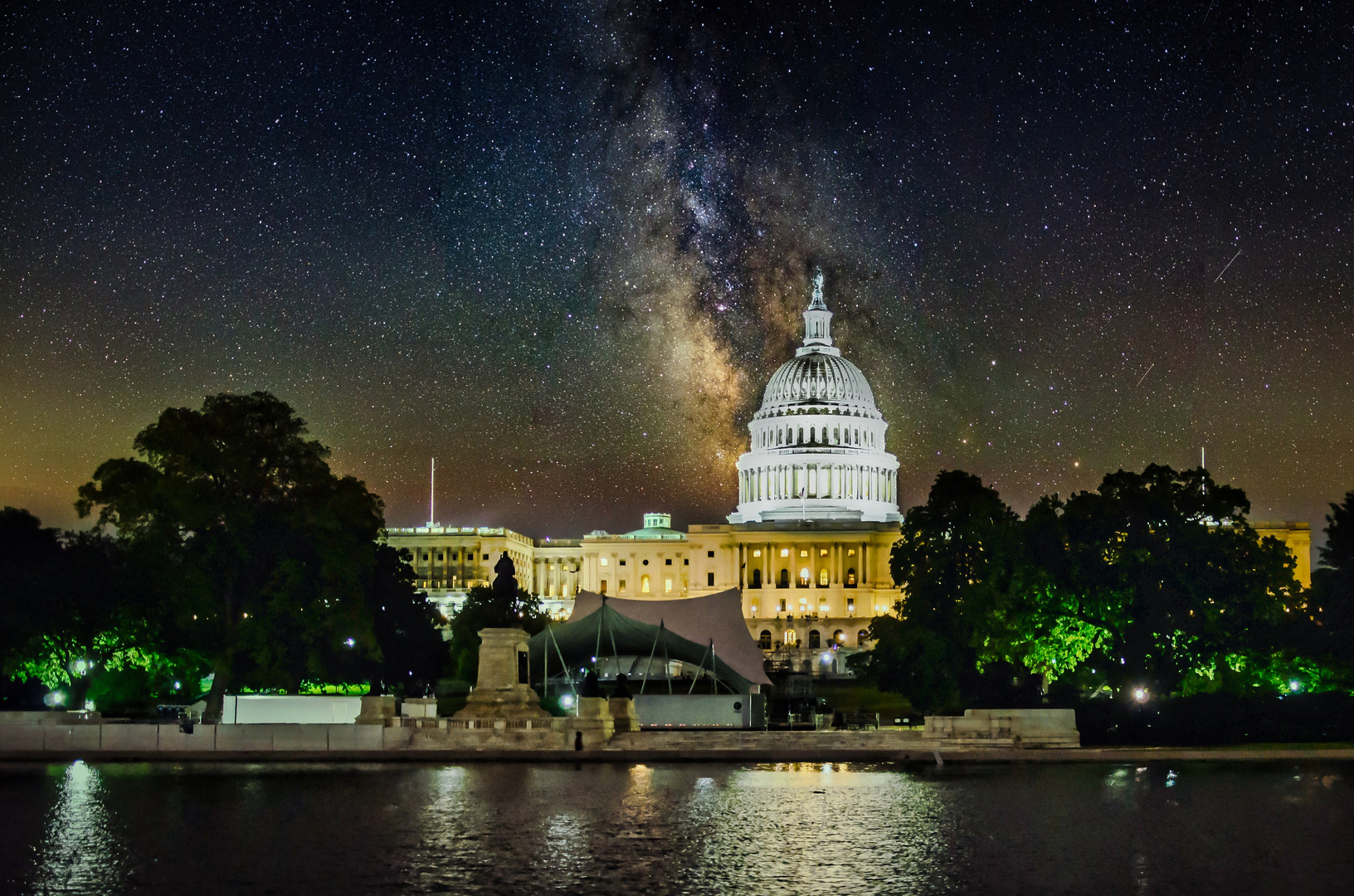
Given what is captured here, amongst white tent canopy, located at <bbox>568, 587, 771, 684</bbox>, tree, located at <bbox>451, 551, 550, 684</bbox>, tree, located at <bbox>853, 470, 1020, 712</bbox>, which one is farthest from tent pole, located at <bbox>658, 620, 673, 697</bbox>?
tree, located at <bbox>853, 470, 1020, 712</bbox>

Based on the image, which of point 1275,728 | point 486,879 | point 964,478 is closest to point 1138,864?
point 486,879

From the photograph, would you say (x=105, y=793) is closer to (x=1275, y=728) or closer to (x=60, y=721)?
(x=60, y=721)

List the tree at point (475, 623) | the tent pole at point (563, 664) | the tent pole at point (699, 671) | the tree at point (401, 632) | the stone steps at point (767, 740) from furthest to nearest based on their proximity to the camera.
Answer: the tree at point (475, 623) → the tree at point (401, 632) → the tent pole at point (699, 671) → the tent pole at point (563, 664) → the stone steps at point (767, 740)

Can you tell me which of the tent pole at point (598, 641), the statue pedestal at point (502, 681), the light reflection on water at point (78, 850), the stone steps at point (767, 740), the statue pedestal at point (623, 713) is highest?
the tent pole at point (598, 641)

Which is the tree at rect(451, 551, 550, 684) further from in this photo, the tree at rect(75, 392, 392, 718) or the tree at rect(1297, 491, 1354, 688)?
the tree at rect(1297, 491, 1354, 688)

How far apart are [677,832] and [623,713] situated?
1340 inches

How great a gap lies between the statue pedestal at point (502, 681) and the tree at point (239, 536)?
14.1 metres

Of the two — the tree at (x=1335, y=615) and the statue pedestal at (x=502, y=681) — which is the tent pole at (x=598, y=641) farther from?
the tree at (x=1335, y=615)

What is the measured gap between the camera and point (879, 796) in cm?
4466

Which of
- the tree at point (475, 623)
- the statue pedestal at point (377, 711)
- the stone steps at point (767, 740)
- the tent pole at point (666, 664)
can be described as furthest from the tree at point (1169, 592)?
the statue pedestal at point (377, 711)

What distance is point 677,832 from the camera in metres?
35.8

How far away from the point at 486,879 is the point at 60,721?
3873 cm

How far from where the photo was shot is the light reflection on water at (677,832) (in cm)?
2898

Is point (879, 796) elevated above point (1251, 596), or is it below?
below
